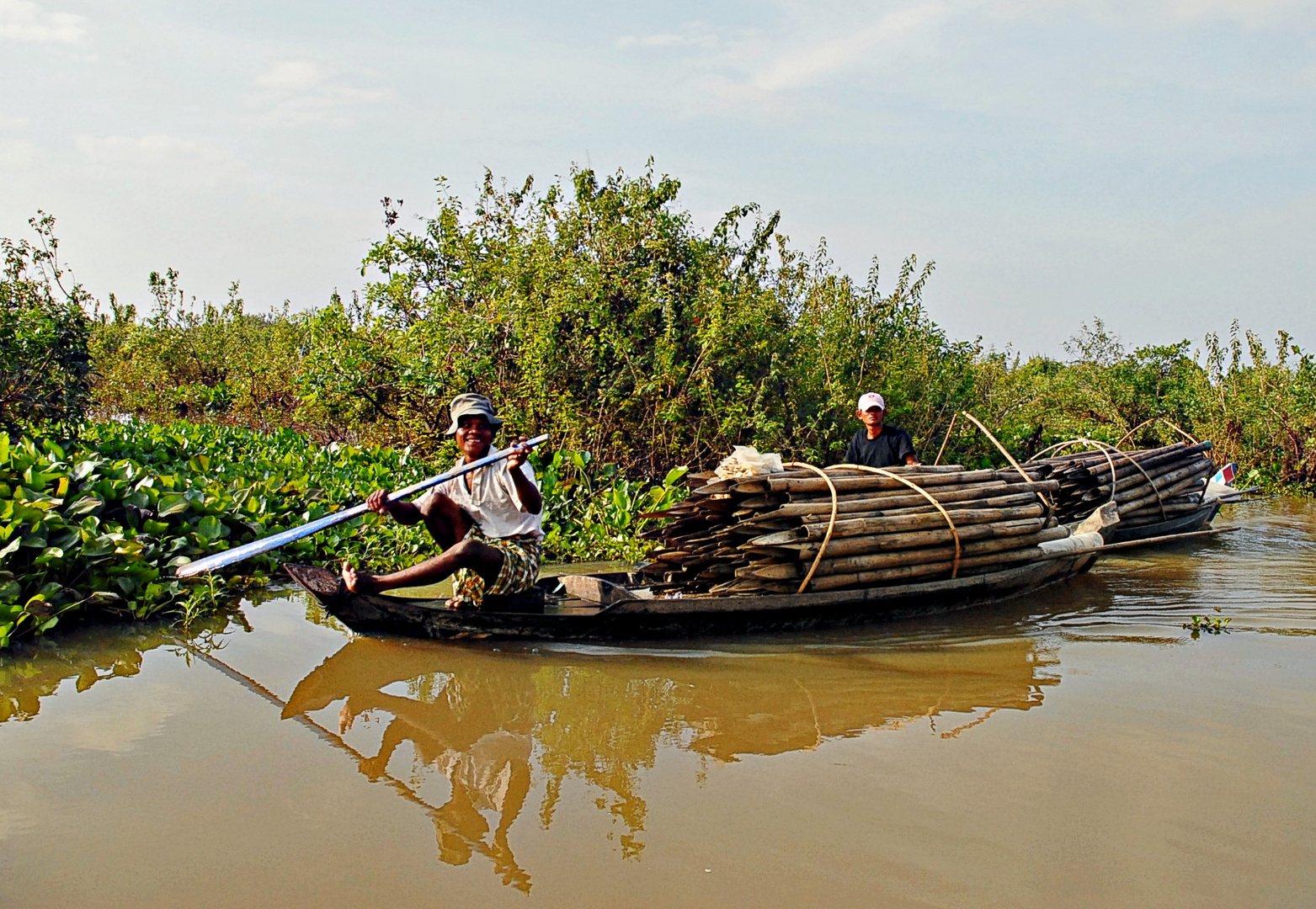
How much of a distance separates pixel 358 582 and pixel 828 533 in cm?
251

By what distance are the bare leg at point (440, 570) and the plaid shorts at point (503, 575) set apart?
0.04 m

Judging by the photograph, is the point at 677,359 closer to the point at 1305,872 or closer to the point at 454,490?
the point at 454,490

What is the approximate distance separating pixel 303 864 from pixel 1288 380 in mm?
14862

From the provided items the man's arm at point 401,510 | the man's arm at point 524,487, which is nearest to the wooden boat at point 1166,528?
the man's arm at point 524,487

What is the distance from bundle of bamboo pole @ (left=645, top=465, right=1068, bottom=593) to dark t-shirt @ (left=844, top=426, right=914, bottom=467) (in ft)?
2.05

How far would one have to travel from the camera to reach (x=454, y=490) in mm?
5316

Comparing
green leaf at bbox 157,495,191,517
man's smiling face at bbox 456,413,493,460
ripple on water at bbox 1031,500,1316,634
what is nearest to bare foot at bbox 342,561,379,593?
man's smiling face at bbox 456,413,493,460

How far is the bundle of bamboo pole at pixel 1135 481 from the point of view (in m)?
8.41

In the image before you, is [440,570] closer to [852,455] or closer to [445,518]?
[445,518]

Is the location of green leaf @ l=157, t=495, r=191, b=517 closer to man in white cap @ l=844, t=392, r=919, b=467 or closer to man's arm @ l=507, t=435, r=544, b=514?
man's arm @ l=507, t=435, r=544, b=514

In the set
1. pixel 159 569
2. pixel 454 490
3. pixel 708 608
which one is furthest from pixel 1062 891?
pixel 159 569

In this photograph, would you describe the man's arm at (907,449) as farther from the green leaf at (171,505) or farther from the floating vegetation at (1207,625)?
the green leaf at (171,505)

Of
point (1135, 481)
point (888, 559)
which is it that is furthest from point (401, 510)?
point (1135, 481)

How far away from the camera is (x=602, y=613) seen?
513 cm
